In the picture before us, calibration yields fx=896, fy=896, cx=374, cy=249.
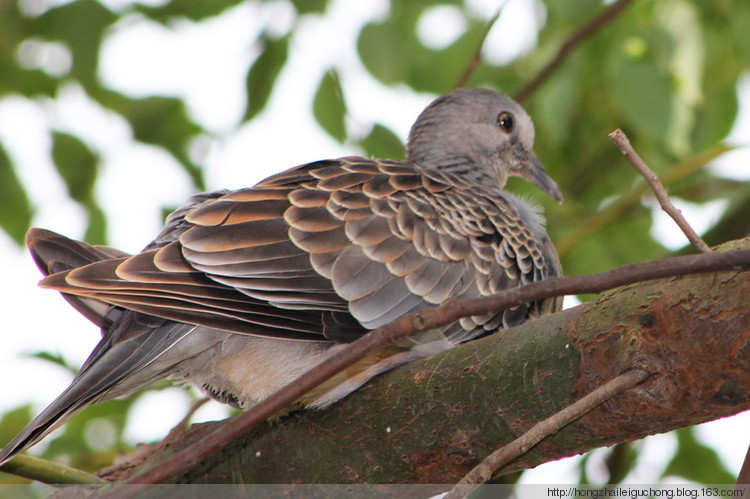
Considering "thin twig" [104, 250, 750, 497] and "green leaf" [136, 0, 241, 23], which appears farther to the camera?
"green leaf" [136, 0, 241, 23]

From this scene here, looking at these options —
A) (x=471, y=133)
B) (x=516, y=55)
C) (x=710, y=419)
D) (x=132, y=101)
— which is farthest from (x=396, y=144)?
(x=710, y=419)

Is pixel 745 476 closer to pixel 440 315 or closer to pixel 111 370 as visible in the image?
pixel 440 315

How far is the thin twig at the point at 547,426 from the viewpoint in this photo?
5.14ft

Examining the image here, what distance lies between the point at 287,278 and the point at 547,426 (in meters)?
0.91

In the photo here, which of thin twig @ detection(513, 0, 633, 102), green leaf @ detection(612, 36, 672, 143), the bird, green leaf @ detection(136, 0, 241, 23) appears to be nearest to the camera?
the bird

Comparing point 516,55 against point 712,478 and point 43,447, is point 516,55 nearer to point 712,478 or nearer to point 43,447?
point 712,478

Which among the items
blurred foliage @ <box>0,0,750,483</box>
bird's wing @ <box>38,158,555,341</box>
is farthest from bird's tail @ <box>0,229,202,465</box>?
blurred foliage @ <box>0,0,750,483</box>

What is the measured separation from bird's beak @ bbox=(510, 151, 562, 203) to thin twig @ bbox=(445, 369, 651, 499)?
Answer: 2090 millimetres

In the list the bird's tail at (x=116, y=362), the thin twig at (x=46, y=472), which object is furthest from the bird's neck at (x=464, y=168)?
the thin twig at (x=46, y=472)

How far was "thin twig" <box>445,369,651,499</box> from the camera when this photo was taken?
1.57 metres

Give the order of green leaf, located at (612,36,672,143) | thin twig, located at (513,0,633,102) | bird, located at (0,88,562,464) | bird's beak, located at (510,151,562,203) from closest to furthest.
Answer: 1. bird, located at (0,88,562,464)
2. green leaf, located at (612,36,672,143)
3. thin twig, located at (513,0,633,102)
4. bird's beak, located at (510,151,562,203)

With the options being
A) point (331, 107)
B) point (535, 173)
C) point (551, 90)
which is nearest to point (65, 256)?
point (331, 107)

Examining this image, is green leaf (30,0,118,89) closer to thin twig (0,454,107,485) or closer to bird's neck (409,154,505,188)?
bird's neck (409,154,505,188)

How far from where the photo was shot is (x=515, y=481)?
2844 millimetres
